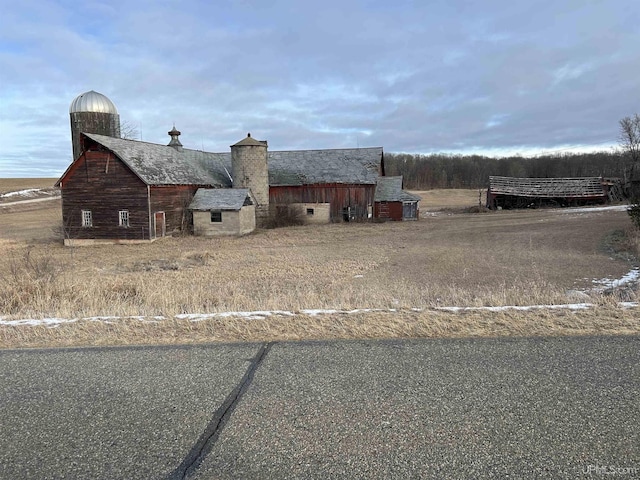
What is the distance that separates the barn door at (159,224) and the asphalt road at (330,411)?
27.2 meters

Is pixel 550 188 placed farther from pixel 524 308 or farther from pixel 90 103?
pixel 524 308

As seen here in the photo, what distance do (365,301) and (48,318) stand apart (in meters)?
5.41

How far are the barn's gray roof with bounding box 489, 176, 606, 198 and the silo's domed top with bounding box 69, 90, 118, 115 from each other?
45569 millimetres

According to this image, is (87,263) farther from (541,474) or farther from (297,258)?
(541,474)

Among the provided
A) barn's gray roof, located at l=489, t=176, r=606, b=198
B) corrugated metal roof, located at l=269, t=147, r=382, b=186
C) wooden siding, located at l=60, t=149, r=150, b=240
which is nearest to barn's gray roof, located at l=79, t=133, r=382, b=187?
corrugated metal roof, located at l=269, t=147, r=382, b=186

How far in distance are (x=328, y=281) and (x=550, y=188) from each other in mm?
55230

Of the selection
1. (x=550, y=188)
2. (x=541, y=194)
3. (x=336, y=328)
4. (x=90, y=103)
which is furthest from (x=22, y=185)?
(x=336, y=328)

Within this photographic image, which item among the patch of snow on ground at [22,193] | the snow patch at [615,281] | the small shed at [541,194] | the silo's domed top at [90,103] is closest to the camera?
the snow patch at [615,281]

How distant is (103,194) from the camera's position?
30859mm

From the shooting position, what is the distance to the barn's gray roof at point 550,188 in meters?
58.8

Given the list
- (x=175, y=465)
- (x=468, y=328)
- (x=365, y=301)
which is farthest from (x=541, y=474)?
(x=365, y=301)

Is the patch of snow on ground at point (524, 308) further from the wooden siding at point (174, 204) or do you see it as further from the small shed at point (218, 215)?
the small shed at point (218, 215)

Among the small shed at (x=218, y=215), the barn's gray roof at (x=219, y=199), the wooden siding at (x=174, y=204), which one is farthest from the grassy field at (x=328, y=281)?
the barn's gray roof at (x=219, y=199)

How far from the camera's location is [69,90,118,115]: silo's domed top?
39844 millimetres
